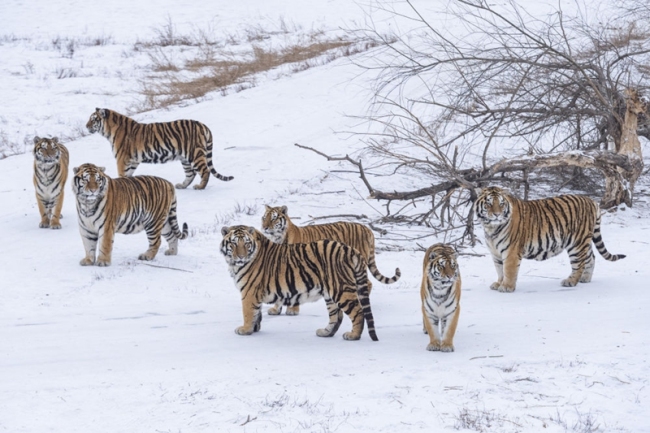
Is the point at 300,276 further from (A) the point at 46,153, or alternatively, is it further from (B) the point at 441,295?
(A) the point at 46,153

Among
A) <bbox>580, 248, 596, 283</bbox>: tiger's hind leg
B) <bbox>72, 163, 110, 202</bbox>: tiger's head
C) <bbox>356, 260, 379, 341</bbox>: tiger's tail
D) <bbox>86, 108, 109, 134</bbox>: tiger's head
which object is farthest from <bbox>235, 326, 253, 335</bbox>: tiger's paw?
<bbox>86, 108, 109, 134</bbox>: tiger's head

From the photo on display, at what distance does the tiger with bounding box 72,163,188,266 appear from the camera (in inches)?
374

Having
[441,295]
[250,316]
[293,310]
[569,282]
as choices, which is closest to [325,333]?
[250,316]

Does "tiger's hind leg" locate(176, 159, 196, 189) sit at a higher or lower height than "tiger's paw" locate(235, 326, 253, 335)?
higher

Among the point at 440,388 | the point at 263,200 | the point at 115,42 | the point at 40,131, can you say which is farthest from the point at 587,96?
the point at 115,42

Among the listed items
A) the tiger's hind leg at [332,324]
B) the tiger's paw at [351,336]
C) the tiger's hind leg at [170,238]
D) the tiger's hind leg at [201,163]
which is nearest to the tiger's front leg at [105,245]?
the tiger's hind leg at [170,238]

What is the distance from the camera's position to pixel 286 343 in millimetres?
7121

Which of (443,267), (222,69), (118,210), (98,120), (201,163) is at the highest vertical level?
(222,69)

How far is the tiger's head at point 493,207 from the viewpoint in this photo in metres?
8.51

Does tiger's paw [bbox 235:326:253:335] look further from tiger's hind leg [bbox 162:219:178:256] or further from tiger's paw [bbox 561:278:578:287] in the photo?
tiger's paw [bbox 561:278:578:287]

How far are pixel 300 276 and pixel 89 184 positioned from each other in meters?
3.38

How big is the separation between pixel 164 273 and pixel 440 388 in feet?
14.4

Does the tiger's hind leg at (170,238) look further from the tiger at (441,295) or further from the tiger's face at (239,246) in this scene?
the tiger at (441,295)

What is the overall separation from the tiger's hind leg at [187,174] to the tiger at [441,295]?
7471 millimetres
